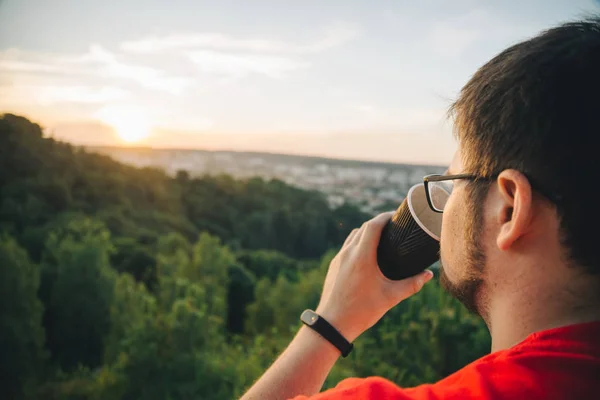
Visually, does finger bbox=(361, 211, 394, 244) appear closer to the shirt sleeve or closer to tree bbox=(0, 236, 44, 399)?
the shirt sleeve

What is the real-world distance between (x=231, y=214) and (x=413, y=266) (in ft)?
60.0

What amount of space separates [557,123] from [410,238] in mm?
340

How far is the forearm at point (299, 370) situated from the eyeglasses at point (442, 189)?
0.90 feet

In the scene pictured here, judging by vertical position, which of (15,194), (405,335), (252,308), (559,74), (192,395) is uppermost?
(559,74)

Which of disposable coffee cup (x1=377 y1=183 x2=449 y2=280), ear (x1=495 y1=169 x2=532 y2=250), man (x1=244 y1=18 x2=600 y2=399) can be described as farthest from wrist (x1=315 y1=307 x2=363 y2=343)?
ear (x1=495 y1=169 x2=532 y2=250)

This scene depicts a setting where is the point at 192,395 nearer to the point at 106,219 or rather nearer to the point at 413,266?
the point at 413,266

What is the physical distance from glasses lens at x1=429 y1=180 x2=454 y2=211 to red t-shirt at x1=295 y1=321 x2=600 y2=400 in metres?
0.31

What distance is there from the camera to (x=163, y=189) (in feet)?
57.4

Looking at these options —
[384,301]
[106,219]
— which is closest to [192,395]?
[384,301]

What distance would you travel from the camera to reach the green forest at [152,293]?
4492 millimetres

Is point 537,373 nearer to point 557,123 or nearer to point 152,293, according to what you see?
point 557,123

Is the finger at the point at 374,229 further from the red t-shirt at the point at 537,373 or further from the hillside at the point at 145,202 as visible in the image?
the hillside at the point at 145,202

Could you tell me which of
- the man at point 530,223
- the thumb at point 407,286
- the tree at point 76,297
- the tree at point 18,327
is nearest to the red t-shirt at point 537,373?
the man at point 530,223

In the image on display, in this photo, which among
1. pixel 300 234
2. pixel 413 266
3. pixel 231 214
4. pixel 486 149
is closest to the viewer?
pixel 486 149
